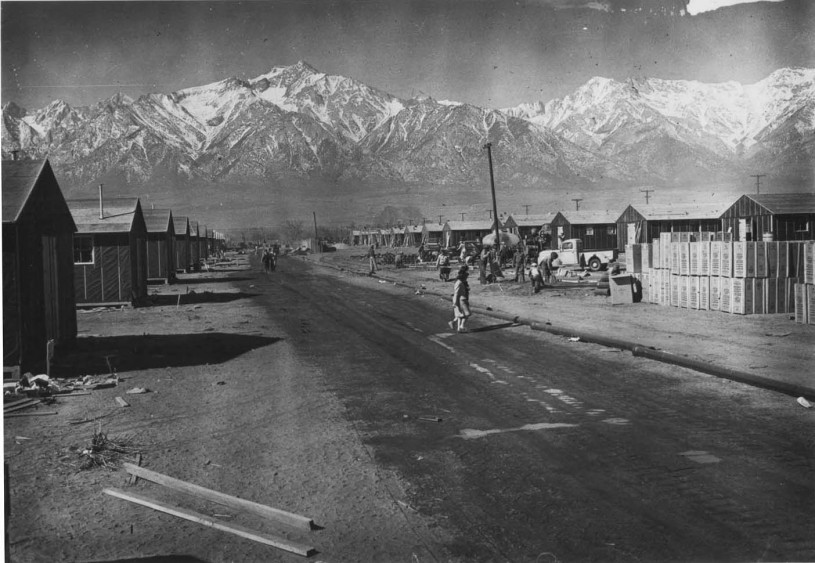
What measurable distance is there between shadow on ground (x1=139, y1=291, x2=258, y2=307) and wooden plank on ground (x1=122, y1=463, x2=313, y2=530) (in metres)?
20.9

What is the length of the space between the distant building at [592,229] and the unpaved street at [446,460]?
51327 millimetres

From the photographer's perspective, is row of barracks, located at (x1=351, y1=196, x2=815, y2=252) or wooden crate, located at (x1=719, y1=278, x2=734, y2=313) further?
row of barracks, located at (x1=351, y1=196, x2=815, y2=252)

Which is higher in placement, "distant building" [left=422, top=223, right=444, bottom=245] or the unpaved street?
"distant building" [left=422, top=223, right=444, bottom=245]

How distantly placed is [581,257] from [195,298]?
88.3 feet

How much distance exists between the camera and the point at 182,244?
54.8 metres

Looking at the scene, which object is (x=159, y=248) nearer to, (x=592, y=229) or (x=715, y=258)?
(x=715, y=258)

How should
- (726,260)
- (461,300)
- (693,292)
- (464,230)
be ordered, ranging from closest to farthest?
1. (461,300)
2. (726,260)
3. (693,292)
4. (464,230)

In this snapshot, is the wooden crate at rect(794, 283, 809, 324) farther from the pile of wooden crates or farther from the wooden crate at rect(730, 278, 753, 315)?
the wooden crate at rect(730, 278, 753, 315)

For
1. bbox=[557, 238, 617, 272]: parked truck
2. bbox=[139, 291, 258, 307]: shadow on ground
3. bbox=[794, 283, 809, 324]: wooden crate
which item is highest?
bbox=[557, 238, 617, 272]: parked truck

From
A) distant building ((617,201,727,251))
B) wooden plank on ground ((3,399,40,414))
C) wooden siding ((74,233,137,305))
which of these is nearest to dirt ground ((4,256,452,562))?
wooden plank on ground ((3,399,40,414))

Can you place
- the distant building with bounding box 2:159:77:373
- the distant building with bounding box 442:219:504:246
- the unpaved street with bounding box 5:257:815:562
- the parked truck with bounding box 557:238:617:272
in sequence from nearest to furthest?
the unpaved street with bounding box 5:257:815:562
the distant building with bounding box 2:159:77:373
the parked truck with bounding box 557:238:617:272
the distant building with bounding box 442:219:504:246

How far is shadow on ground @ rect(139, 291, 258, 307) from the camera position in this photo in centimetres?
2820

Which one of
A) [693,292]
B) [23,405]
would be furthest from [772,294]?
[23,405]

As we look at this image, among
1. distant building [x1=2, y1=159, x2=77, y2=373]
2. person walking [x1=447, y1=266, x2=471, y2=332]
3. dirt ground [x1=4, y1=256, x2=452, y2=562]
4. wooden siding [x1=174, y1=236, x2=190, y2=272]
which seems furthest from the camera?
wooden siding [x1=174, y1=236, x2=190, y2=272]
